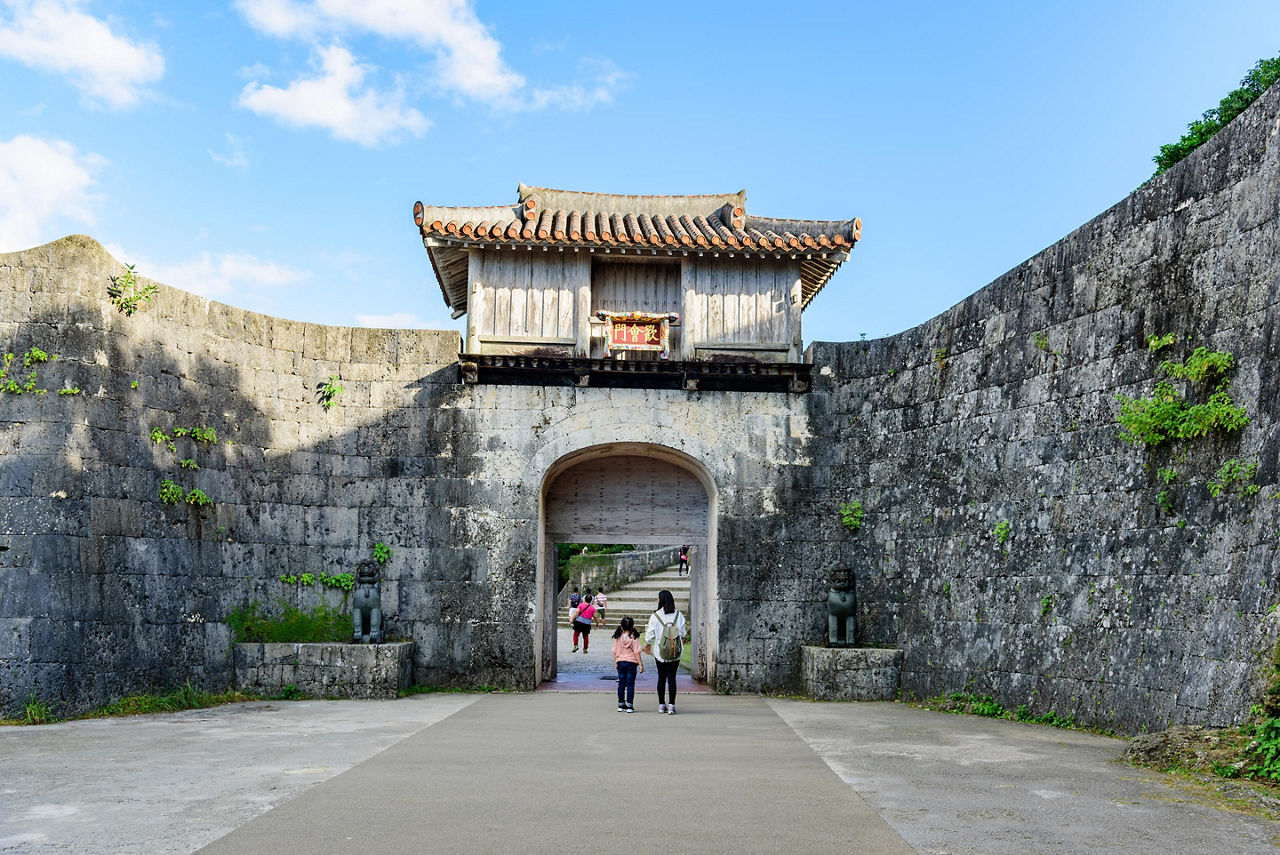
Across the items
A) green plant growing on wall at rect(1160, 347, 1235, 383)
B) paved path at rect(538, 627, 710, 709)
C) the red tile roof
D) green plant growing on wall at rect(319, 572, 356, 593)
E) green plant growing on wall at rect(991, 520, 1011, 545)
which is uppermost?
the red tile roof

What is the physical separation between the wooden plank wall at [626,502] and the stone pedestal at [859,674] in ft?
11.6

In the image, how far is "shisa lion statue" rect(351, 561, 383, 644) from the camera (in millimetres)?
13766

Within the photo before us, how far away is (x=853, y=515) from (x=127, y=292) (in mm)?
10248

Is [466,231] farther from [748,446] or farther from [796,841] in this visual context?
[796,841]

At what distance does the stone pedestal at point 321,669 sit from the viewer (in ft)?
43.4

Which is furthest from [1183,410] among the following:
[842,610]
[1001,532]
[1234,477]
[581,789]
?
[581,789]

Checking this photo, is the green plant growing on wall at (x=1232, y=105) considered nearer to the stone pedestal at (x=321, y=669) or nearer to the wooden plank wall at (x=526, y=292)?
the wooden plank wall at (x=526, y=292)

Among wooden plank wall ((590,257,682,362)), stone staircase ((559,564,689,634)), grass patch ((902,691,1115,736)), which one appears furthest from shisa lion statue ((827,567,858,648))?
stone staircase ((559,564,689,634))

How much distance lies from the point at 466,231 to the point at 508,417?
285cm

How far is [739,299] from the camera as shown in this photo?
618 inches

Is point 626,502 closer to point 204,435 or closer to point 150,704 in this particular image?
point 204,435

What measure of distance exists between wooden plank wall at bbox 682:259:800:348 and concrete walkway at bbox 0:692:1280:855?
650 cm

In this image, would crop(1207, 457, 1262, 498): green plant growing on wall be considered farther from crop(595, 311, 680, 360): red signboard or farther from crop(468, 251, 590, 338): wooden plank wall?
crop(468, 251, 590, 338): wooden plank wall

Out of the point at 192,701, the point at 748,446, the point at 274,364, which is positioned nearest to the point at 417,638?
the point at 192,701
